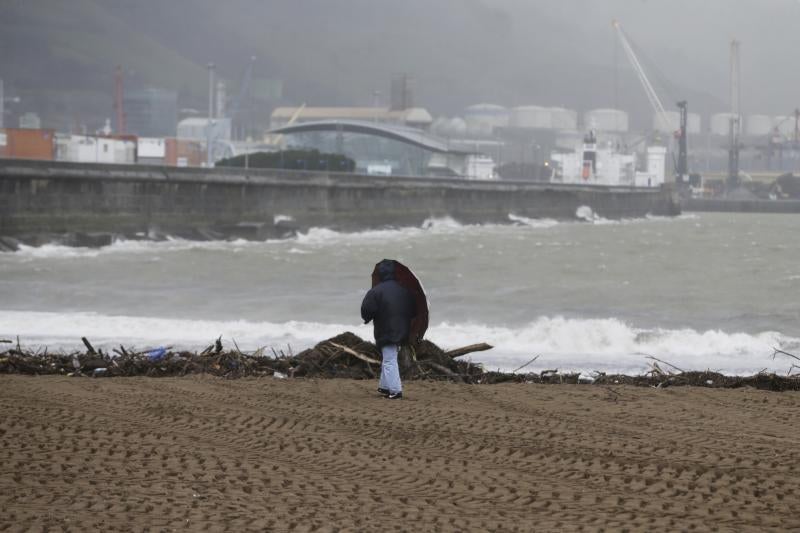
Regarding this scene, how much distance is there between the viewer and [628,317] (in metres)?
24.5

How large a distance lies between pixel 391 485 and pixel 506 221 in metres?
77.6

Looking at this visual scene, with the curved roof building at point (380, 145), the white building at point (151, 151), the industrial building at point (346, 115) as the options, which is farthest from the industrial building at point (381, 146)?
the industrial building at point (346, 115)

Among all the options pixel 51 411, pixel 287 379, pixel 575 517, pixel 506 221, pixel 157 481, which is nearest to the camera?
pixel 575 517

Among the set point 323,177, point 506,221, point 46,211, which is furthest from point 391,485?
point 506,221

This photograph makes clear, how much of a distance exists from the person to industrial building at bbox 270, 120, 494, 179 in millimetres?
101719

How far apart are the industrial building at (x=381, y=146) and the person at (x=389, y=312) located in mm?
101719

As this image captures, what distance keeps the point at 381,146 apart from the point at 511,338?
9614 cm

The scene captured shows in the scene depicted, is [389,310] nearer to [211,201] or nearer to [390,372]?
[390,372]

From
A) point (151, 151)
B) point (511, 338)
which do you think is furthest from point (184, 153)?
point (511, 338)

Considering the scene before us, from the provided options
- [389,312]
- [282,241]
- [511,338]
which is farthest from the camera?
[282,241]

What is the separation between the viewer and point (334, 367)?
41.5ft

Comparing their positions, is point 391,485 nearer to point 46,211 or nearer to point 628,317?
point 628,317

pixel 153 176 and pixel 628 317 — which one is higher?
pixel 153 176

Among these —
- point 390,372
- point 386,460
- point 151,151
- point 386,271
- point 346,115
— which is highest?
point 346,115
